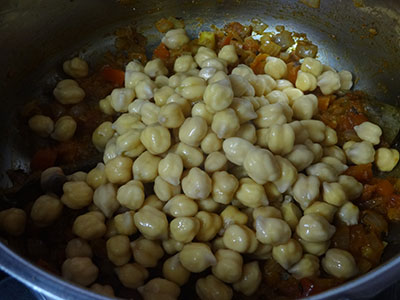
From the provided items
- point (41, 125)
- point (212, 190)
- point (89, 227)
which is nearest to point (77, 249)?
point (89, 227)

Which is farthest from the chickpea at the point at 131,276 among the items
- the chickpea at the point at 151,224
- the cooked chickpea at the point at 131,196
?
the cooked chickpea at the point at 131,196

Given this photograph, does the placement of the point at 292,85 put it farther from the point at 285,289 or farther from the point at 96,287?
the point at 96,287

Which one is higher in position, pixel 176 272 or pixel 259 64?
pixel 259 64

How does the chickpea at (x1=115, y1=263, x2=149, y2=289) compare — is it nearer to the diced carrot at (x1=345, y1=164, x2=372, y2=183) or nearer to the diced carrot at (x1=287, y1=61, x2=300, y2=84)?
the diced carrot at (x1=345, y1=164, x2=372, y2=183)

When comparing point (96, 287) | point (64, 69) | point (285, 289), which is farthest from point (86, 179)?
point (285, 289)

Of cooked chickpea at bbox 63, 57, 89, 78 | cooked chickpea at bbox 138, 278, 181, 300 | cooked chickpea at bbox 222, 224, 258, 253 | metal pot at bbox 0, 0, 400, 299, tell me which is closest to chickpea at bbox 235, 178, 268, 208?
cooked chickpea at bbox 222, 224, 258, 253

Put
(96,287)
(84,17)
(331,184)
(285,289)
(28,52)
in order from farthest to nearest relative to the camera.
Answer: (84,17)
(28,52)
(331,184)
(285,289)
(96,287)

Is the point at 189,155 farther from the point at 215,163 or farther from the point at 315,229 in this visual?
the point at 315,229
